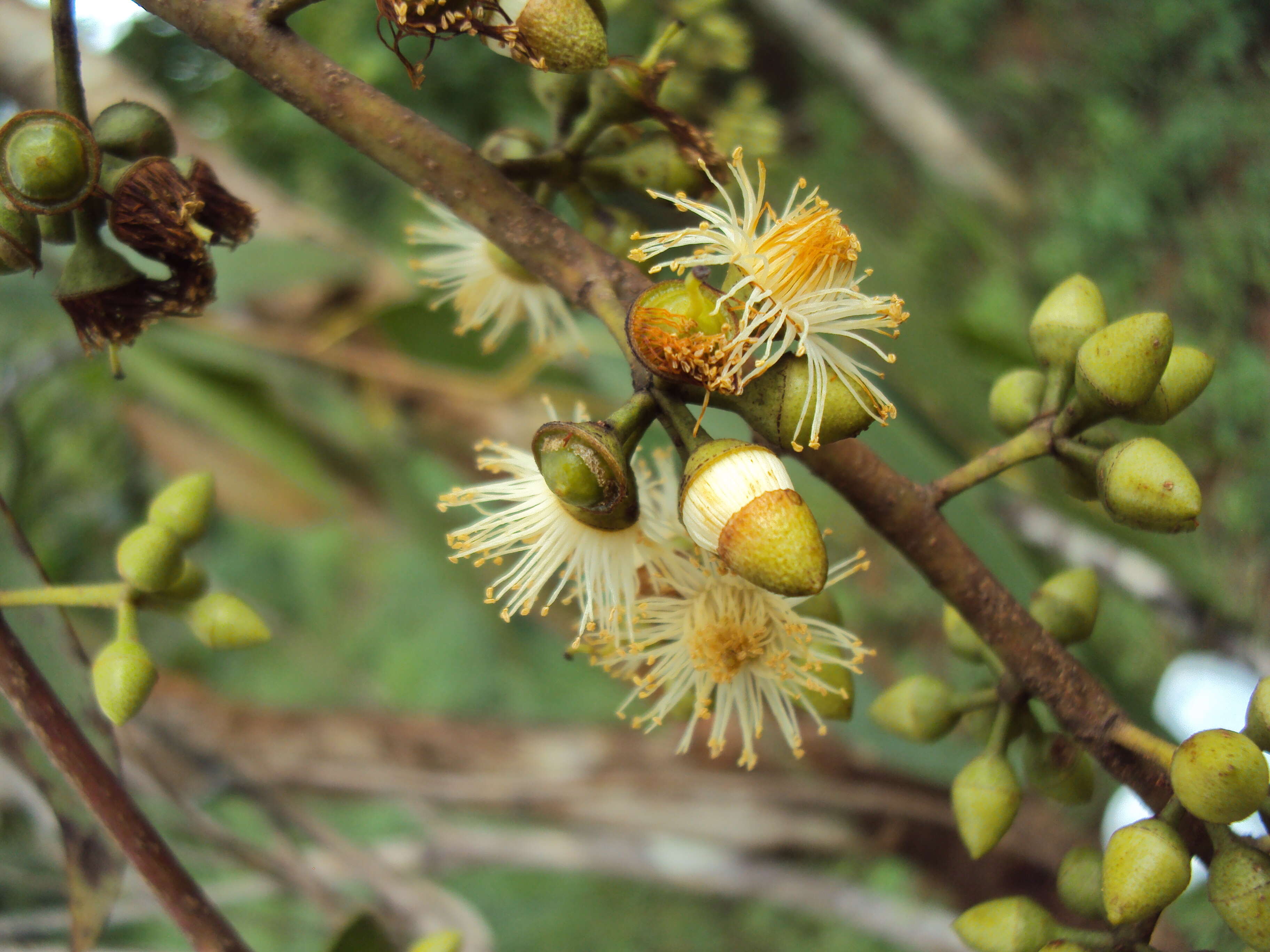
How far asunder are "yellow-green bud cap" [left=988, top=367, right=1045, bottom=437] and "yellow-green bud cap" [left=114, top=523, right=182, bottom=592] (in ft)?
1.73

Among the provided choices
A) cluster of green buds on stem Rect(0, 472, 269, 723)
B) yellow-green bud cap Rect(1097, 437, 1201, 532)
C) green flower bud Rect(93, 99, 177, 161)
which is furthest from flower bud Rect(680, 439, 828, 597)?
green flower bud Rect(93, 99, 177, 161)

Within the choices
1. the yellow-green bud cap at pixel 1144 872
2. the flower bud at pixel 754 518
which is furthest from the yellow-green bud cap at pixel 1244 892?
the flower bud at pixel 754 518

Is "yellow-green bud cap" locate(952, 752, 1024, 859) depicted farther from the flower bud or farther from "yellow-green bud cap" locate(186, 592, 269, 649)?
"yellow-green bud cap" locate(186, 592, 269, 649)

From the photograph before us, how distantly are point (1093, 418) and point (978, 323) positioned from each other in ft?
2.80

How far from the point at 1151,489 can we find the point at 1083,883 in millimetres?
250

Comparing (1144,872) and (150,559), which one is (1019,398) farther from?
(150,559)

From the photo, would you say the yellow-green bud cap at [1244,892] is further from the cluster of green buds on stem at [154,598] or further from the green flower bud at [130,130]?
the green flower bud at [130,130]

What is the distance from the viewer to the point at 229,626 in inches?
21.9

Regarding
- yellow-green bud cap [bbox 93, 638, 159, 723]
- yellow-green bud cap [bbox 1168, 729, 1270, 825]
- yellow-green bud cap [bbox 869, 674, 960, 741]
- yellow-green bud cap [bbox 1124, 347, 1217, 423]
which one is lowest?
yellow-green bud cap [bbox 93, 638, 159, 723]

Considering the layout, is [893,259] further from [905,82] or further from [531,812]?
[531,812]

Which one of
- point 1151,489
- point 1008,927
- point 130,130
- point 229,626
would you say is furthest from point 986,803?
point 130,130

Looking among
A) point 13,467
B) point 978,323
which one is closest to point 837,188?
point 978,323

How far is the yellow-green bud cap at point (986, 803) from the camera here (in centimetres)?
53

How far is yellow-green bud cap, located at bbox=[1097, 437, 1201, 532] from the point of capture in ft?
1.49
